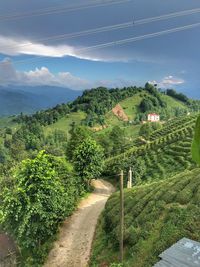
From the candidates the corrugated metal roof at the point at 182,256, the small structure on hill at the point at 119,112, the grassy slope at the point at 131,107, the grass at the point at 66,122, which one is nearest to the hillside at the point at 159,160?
the corrugated metal roof at the point at 182,256

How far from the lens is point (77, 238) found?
28.7 m

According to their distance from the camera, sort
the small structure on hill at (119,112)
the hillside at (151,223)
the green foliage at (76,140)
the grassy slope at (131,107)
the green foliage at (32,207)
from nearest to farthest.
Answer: the hillside at (151,223)
the green foliage at (32,207)
the green foliage at (76,140)
the grassy slope at (131,107)
the small structure on hill at (119,112)

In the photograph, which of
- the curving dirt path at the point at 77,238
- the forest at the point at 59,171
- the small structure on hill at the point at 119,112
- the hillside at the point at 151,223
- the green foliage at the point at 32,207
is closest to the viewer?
the hillside at the point at 151,223

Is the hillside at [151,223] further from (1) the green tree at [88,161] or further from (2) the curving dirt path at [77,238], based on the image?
(1) the green tree at [88,161]

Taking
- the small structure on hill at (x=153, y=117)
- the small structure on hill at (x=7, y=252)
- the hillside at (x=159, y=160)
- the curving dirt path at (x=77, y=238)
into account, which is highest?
the small structure on hill at (x=153, y=117)

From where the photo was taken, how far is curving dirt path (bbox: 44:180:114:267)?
2550 centimetres

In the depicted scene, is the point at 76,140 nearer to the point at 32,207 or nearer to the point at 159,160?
the point at 159,160

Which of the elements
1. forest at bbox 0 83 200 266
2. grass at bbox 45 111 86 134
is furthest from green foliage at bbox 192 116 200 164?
grass at bbox 45 111 86 134

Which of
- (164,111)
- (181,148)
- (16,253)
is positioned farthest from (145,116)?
(16,253)

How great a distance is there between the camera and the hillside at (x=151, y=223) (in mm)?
20172

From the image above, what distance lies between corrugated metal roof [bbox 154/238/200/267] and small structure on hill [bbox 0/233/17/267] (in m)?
16.3

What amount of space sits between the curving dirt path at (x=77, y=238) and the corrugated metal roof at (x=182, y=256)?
1126 centimetres

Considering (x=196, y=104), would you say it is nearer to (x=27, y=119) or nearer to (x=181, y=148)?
(x=27, y=119)

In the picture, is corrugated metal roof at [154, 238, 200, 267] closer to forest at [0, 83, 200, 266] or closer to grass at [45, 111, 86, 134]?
forest at [0, 83, 200, 266]
